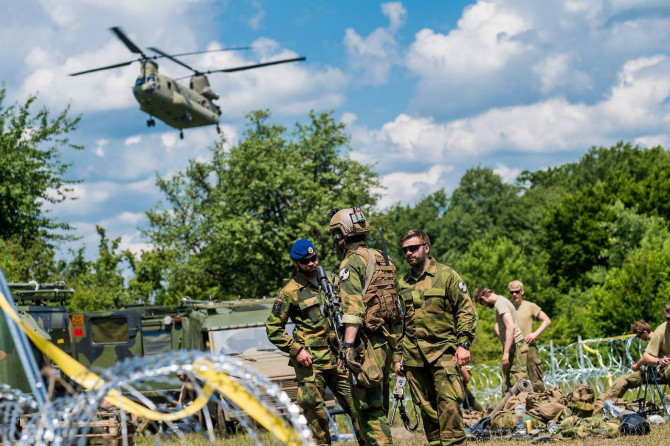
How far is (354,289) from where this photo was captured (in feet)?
21.6

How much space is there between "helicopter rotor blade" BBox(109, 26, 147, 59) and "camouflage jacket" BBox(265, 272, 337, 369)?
74.6 ft

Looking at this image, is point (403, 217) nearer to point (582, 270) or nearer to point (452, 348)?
point (582, 270)

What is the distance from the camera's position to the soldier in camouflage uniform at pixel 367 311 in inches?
255

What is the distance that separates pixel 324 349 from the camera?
737cm

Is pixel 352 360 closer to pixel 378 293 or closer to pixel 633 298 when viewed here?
pixel 378 293

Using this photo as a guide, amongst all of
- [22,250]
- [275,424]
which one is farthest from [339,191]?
[275,424]

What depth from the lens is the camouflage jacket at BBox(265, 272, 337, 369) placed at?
736cm

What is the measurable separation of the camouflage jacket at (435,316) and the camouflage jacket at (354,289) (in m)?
0.32

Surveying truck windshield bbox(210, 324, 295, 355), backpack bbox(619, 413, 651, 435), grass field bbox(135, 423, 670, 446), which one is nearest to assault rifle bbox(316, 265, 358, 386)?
grass field bbox(135, 423, 670, 446)

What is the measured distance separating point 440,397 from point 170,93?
25.6 meters

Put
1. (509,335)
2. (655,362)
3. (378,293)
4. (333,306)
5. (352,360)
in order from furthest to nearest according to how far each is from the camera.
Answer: (509,335) < (655,362) < (378,293) < (333,306) < (352,360)

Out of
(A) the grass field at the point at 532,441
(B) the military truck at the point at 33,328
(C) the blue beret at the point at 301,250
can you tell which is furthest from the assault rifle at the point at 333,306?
(B) the military truck at the point at 33,328

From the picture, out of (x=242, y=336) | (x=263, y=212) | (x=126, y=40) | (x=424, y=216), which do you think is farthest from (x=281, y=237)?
(x=424, y=216)

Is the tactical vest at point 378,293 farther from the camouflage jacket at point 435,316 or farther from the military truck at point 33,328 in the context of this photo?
the military truck at point 33,328
